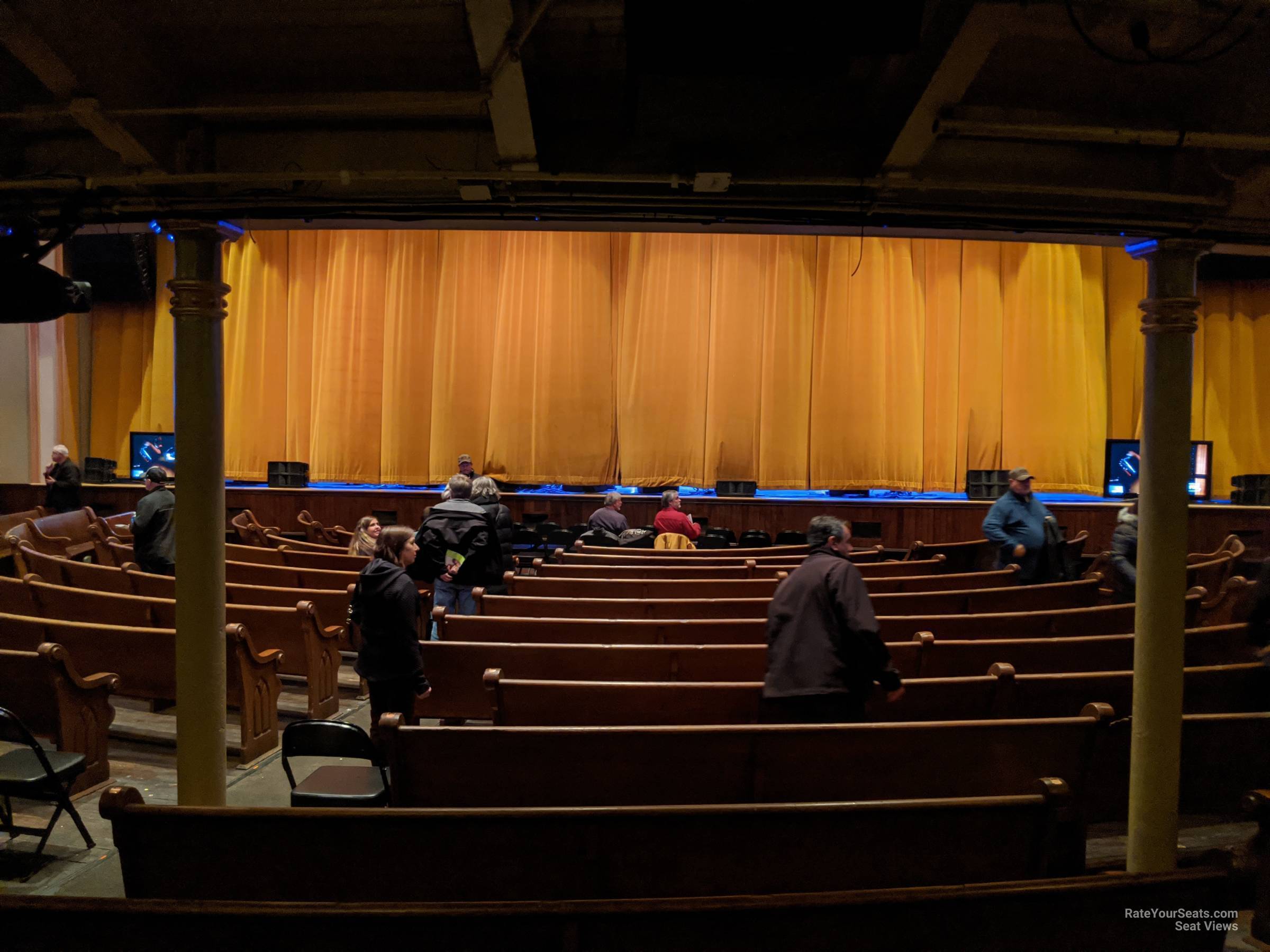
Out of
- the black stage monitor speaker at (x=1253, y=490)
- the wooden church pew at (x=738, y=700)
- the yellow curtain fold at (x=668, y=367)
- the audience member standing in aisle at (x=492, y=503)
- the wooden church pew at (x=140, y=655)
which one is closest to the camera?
the wooden church pew at (x=738, y=700)

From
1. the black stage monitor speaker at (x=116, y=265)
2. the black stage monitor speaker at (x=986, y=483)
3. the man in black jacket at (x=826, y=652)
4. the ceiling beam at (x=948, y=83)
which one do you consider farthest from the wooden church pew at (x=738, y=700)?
Result: the black stage monitor speaker at (x=116, y=265)

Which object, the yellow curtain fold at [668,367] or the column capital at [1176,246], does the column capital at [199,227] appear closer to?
the column capital at [1176,246]

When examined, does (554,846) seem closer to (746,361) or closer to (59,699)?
Answer: (59,699)

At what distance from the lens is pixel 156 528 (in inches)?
290

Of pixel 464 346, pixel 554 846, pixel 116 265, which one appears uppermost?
pixel 116 265

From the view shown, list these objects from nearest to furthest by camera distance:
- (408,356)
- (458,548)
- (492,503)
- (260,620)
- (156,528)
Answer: (260,620), (458,548), (156,528), (492,503), (408,356)

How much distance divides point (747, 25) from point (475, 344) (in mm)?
11062

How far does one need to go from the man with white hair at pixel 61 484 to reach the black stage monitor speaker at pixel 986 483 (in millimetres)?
11962

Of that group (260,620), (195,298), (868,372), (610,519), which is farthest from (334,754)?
(868,372)

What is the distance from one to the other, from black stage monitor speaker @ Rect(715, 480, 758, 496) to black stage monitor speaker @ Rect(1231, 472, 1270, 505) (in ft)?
21.2

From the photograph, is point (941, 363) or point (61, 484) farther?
point (941, 363)

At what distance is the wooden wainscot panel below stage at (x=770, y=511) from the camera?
11.4 meters

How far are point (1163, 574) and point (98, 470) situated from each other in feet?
46.5

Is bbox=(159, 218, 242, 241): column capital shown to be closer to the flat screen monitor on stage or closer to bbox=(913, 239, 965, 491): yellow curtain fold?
bbox=(913, 239, 965, 491): yellow curtain fold
